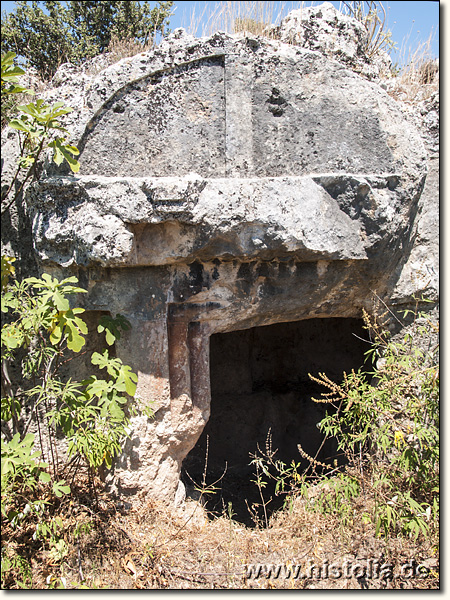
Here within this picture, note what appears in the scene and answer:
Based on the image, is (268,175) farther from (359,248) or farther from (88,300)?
(88,300)

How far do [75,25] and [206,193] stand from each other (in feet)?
16.4

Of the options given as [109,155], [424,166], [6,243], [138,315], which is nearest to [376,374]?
[424,166]

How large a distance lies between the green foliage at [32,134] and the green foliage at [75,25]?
11.2ft

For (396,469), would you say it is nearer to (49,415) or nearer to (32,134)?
(49,415)

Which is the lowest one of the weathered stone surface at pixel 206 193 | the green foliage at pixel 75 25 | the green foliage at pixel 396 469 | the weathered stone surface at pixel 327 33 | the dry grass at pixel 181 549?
the dry grass at pixel 181 549

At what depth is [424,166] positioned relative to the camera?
10.9ft

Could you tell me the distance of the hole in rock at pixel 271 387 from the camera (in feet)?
19.4

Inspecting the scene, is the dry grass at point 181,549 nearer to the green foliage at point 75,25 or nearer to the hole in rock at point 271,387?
the hole in rock at point 271,387

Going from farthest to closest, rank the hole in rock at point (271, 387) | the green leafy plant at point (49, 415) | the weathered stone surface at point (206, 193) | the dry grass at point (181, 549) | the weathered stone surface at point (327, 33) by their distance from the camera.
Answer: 1. the hole in rock at point (271, 387)
2. the weathered stone surface at point (327, 33)
3. the weathered stone surface at point (206, 193)
4. the dry grass at point (181, 549)
5. the green leafy plant at point (49, 415)

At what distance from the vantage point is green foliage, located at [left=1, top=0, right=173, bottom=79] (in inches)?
247

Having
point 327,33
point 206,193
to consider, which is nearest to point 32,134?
point 206,193

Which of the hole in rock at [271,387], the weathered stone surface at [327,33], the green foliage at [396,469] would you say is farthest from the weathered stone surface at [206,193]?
the hole in rock at [271,387]

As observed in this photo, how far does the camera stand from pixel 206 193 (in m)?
2.94

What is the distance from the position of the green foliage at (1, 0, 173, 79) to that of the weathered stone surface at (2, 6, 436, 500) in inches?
137
